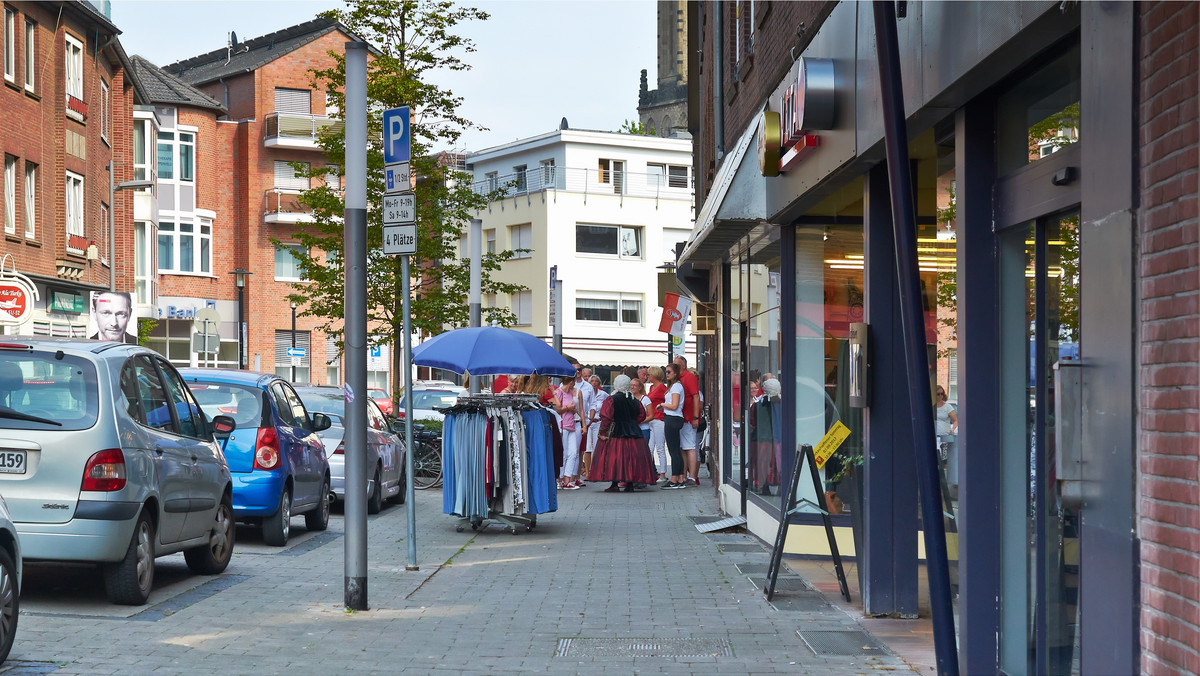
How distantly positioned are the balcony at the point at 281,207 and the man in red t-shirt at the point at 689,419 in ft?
132

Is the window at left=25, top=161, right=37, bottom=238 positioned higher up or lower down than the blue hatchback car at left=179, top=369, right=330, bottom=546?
higher up

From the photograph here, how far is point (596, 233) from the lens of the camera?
64938 millimetres

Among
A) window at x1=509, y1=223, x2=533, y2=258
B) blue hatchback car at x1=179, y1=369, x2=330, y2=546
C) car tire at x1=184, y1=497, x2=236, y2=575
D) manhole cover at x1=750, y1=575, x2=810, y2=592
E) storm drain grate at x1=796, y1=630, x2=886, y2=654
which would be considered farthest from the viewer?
window at x1=509, y1=223, x2=533, y2=258

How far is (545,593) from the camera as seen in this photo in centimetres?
1020

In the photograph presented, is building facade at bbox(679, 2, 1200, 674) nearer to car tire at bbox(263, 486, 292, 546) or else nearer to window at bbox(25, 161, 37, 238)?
car tire at bbox(263, 486, 292, 546)

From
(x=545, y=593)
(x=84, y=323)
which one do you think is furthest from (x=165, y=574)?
(x=84, y=323)

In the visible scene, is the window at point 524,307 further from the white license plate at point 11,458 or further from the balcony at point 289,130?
the white license plate at point 11,458

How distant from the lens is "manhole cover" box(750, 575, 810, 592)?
1029cm

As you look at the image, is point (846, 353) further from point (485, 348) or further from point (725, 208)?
point (485, 348)

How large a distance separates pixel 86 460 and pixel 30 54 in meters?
27.8

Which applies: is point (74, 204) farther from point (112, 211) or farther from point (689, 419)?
point (689, 419)

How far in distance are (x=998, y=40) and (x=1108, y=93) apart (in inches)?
44.1

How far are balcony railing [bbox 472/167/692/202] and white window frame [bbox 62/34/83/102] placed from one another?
1147 inches

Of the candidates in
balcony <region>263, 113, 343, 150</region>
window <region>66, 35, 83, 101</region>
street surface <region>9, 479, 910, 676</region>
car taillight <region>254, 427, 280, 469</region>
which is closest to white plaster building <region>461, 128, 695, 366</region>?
balcony <region>263, 113, 343, 150</region>
